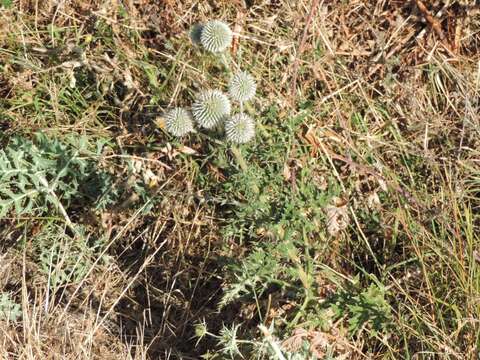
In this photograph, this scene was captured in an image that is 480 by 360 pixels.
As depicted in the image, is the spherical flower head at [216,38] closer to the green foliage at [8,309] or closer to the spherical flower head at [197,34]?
the spherical flower head at [197,34]

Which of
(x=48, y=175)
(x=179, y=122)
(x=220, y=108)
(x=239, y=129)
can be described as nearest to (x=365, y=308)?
(x=239, y=129)

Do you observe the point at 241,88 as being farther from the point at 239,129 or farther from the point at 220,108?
the point at 239,129

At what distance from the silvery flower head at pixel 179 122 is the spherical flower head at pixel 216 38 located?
0.31m

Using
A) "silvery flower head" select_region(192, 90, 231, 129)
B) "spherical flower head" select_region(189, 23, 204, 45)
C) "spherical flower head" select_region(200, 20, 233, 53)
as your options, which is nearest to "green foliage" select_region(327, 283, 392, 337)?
"silvery flower head" select_region(192, 90, 231, 129)

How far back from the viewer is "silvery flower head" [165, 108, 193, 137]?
3.15m

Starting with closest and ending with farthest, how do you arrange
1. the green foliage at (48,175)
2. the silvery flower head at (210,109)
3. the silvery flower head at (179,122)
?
the silvery flower head at (210,109)
the silvery flower head at (179,122)
the green foliage at (48,175)

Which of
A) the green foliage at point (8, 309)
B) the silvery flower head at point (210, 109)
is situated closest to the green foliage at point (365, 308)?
the silvery flower head at point (210, 109)

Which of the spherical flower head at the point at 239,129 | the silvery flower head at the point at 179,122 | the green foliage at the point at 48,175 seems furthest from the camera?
the green foliage at the point at 48,175

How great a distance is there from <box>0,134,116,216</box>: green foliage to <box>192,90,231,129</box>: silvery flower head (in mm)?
698

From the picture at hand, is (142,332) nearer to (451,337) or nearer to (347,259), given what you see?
(347,259)

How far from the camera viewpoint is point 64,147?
11.3 ft

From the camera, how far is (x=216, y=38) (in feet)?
10.2

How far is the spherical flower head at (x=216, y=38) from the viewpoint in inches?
122

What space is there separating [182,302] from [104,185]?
0.69 meters
